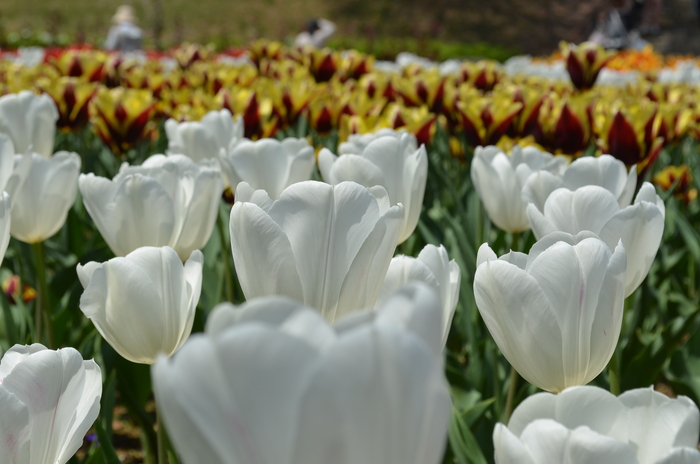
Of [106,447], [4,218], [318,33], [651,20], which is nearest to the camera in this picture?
[4,218]

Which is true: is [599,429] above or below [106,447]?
above

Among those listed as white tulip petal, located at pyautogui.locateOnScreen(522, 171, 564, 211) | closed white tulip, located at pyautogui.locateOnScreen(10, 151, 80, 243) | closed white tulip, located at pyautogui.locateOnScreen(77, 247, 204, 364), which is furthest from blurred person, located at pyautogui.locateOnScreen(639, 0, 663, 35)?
closed white tulip, located at pyautogui.locateOnScreen(77, 247, 204, 364)

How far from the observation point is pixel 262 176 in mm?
1351

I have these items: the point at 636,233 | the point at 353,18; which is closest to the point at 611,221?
the point at 636,233

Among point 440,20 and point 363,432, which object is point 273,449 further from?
point 440,20

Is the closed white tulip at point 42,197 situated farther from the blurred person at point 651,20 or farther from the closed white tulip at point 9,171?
the blurred person at point 651,20

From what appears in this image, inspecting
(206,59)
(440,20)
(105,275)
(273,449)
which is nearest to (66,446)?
(105,275)

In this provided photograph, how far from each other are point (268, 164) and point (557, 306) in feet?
2.49

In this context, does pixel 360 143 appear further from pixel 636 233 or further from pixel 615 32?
pixel 615 32

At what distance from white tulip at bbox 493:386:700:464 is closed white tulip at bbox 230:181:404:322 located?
0.22 meters

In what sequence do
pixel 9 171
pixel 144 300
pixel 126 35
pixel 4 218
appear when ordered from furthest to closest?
1. pixel 126 35
2. pixel 9 171
3. pixel 4 218
4. pixel 144 300

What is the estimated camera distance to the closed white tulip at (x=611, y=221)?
2.90 feet

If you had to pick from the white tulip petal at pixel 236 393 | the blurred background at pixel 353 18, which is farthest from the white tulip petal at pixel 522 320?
the blurred background at pixel 353 18

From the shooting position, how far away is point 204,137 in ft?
5.80
